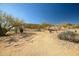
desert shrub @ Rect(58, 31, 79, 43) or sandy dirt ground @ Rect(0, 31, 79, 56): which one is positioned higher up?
desert shrub @ Rect(58, 31, 79, 43)

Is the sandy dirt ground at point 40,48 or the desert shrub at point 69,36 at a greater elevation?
the desert shrub at point 69,36

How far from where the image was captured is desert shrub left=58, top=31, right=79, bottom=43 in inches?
67.0

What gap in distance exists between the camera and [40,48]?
1686 mm

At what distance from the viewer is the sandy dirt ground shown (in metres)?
1.68

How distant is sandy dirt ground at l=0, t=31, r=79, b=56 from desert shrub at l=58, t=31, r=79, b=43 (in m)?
0.03

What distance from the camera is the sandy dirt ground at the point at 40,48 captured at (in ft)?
5.50

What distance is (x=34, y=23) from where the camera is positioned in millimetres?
1709

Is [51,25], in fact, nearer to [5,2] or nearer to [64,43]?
[64,43]

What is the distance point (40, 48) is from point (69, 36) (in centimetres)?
33

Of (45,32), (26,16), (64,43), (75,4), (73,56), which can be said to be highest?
(75,4)

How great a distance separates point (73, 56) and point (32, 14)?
612mm

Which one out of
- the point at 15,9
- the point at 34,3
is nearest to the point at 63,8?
the point at 34,3

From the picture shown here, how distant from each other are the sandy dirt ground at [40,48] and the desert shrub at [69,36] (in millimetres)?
34

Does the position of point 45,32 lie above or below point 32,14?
below
